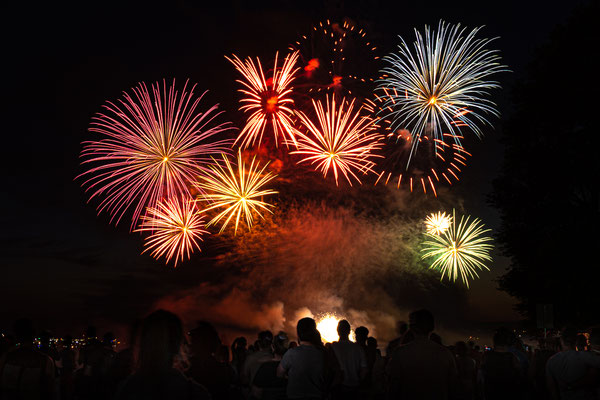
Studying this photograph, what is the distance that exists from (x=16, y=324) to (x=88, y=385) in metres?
4.72

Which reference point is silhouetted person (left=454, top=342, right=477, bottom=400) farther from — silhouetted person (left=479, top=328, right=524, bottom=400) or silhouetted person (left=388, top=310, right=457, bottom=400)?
silhouetted person (left=388, top=310, right=457, bottom=400)

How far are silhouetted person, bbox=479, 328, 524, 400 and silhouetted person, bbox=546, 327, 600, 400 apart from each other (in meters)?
0.54

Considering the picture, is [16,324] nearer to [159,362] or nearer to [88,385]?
[159,362]

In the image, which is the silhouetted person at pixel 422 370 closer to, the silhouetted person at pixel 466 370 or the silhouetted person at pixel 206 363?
the silhouetted person at pixel 206 363

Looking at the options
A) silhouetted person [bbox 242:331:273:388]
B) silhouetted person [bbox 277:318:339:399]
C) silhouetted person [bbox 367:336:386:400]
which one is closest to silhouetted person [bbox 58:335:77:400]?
silhouetted person [bbox 242:331:273:388]

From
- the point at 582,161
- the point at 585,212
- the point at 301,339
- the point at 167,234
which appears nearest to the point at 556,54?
the point at 582,161

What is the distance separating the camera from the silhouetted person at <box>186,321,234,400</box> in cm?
627

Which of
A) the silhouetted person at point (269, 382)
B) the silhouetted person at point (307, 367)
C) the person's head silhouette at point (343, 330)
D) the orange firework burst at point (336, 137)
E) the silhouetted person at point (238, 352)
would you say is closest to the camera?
the silhouetted person at point (307, 367)

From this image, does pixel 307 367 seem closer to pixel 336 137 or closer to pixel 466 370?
pixel 466 370

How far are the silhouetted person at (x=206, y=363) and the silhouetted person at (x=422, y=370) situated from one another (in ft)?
6.43

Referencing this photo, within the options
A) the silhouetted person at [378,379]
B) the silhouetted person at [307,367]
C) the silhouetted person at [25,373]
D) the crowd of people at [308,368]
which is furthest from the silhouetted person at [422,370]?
the silhouetted person at [25,373]

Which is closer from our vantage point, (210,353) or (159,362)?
(159,362)

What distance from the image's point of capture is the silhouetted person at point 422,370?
218 inches

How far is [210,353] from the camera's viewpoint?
6.32m
